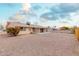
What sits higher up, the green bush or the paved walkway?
the green bush

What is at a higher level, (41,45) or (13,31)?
(13,31)

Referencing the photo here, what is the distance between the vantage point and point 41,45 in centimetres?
248

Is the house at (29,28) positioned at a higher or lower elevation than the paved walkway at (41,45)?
higher

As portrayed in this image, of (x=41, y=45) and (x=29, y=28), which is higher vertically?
(x=29, y=28)

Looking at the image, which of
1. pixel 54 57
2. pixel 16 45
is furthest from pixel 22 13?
pixel 54 57

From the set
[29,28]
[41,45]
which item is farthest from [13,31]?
[41,45]

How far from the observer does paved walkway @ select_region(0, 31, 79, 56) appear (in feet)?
8.04

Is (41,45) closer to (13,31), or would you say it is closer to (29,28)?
(29,28)

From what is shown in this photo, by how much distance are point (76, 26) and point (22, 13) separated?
79cm

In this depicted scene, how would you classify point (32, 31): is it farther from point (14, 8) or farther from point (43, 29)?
point (14, 8)

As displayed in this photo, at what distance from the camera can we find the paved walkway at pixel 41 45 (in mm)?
2451

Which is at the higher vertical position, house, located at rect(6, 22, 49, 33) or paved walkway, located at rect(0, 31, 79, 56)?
house, located at rect(6, 22, 49, 33)

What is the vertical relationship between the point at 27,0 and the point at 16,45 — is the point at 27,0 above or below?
above

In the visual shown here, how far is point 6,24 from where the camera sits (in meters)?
2.49
